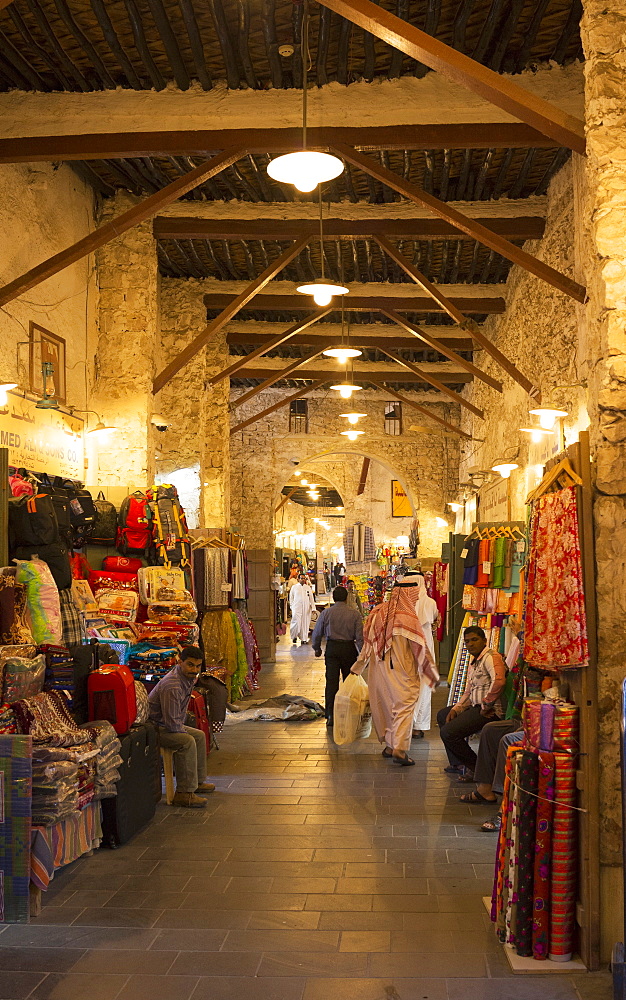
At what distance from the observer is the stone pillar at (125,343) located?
30.6 ft

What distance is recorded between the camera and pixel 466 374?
16719 mm

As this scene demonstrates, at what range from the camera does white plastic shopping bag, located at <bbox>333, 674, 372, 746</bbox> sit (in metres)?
8.26

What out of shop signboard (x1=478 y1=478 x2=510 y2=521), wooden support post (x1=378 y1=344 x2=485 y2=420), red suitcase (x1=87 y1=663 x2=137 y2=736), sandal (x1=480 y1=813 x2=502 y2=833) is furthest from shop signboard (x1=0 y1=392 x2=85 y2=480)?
wooden support post (x1=378 y1=344 x2=485 y2=420)

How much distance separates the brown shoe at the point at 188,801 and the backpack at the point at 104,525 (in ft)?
7.88

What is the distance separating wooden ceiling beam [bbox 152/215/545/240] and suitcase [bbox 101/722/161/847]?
226 inches

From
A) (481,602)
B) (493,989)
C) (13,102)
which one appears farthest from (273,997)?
(13,102)

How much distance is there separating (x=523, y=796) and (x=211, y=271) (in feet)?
31.9

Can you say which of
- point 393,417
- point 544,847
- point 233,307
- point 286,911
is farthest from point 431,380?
point 544,847

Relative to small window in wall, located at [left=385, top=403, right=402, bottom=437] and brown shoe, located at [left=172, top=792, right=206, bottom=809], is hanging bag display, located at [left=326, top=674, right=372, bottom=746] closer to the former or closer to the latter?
brown shoe, located at [left=172, top=792, right=206, bottom=809]

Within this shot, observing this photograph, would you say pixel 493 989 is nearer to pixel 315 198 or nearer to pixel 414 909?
pixel 414 909

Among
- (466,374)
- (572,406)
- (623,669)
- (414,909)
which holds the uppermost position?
(466,374)

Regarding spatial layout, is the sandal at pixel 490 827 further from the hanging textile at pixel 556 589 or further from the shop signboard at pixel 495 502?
the shop signboard at pixel 495 502

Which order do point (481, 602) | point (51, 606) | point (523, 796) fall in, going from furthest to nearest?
point (481, 602)
point (51, 606)
point (523, 796)

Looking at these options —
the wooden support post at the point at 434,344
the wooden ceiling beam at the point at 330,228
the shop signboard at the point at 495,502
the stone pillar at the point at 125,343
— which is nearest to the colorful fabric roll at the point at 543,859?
the stone pillar at the point at 125,343
